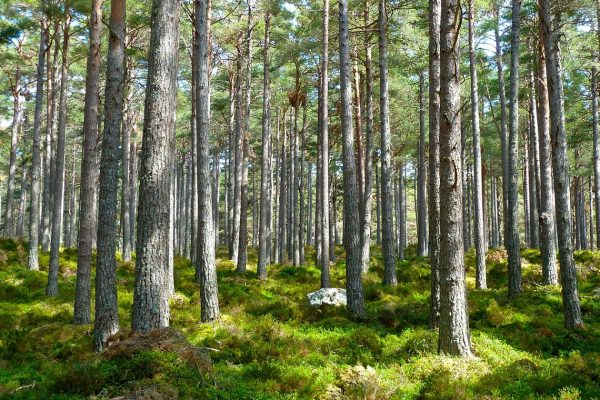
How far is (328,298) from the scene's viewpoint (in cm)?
1211

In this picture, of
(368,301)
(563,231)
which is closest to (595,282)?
(563,231)

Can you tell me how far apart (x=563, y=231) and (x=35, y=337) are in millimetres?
11695

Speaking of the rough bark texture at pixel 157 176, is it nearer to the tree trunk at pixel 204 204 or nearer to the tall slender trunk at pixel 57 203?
the tree trunk at pixel 204 204

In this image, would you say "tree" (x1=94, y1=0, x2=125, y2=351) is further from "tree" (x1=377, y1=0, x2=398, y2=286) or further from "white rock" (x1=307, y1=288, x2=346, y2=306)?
"tree" (x1=377, y1=0, x2=398, y2=286)

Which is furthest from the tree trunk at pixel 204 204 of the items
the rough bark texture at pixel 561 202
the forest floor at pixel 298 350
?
the rough bark texture at pixel 561 202

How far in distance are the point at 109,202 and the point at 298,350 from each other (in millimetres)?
4600

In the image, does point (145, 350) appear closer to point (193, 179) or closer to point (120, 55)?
point (120, 55)

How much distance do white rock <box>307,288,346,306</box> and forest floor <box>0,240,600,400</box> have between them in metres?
0.47

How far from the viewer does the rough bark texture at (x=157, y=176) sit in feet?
19.7

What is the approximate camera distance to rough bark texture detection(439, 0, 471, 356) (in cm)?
688

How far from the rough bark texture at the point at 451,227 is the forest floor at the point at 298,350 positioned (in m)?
0.46

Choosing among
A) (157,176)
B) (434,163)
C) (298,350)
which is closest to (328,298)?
(298,350)

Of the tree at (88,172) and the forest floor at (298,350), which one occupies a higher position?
the tree at (88,172)

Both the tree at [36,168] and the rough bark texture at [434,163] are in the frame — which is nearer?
the rough bark texture at [434,163]
